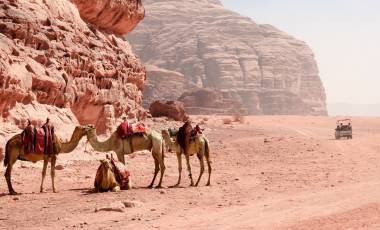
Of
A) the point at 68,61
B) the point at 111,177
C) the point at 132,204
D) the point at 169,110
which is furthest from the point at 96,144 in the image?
the point at 169,110

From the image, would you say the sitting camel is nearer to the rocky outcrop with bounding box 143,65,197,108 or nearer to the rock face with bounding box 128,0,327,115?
the rocky outcrop with bounding box 143,65,197,108

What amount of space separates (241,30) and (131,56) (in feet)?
436

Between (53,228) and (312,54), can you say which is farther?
(312,54)

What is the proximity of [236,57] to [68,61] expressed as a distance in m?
124

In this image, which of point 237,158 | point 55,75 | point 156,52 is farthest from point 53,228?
point 156,52

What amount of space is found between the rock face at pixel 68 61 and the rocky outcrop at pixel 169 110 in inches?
753

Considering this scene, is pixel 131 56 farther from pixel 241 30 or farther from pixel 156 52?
pixel 241 30

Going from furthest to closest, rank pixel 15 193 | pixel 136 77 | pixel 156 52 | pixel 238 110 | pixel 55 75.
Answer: pixel 156 52 < pixel 238 110 < pixel 136 77 < pixel 55 75 < pixel 15 193

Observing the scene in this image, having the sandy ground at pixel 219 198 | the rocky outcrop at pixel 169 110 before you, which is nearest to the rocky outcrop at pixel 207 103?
the rocky outcrop at pixel 169 110

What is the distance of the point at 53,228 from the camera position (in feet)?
27.9

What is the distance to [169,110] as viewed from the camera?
46469 millimetres

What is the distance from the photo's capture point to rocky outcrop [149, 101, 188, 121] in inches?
1805

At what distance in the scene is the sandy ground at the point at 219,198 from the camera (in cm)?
870

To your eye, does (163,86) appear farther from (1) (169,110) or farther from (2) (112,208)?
(2) (112,208)
